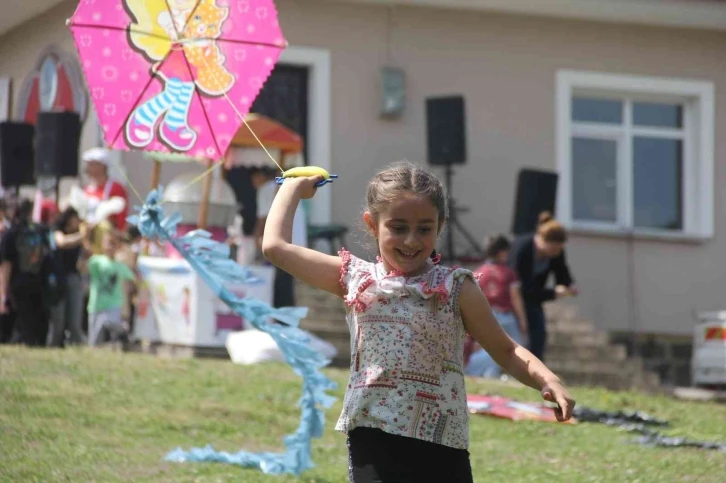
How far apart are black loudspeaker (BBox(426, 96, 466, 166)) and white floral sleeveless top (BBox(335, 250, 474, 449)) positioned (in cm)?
1245

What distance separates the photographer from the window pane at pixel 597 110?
1908cm

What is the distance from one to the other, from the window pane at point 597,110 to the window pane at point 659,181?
1.56ft

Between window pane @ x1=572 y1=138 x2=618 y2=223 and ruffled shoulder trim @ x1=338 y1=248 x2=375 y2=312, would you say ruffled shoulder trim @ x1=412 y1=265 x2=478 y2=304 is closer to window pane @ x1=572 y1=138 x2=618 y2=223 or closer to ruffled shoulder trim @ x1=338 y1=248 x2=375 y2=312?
ruffled shoulder trim @ x1=338 y1=248 x2=375 y2=312

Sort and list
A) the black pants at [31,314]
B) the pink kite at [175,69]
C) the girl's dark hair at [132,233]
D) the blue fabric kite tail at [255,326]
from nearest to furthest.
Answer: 1. the pink kite at [175,69]
2. the blue fabric kite tail at [255,326]
3. the black pants at [31,314]
4. the girl's dark hair at [132,233]

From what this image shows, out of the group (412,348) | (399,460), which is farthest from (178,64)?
(399,460)

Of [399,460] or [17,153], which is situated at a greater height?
[17,153]

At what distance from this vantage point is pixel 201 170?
15.9 m

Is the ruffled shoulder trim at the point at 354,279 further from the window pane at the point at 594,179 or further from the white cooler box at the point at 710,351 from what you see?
the window pane at the point at 594,179

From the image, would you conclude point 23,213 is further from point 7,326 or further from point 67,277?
point 7,326

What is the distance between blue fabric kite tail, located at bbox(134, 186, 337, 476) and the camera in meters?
7.31

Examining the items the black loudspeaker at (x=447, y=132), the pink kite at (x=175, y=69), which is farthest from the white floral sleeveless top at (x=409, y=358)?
the black loudspeaker at (x=447, y=132)

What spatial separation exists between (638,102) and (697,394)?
4.75 meters

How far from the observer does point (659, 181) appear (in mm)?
19484

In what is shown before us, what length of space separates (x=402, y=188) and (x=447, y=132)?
494 inches
